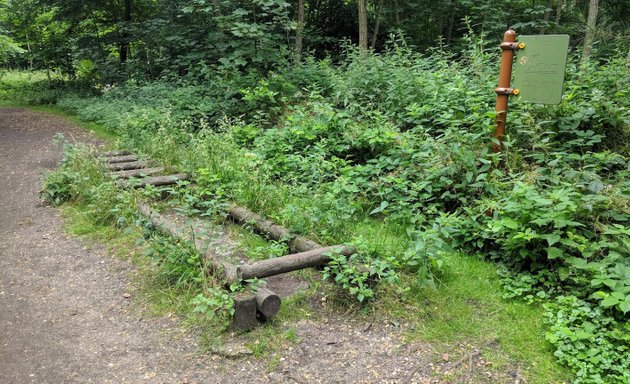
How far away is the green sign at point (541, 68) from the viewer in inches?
174

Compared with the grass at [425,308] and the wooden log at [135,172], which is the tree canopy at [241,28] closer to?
the wooden log at [135,172]

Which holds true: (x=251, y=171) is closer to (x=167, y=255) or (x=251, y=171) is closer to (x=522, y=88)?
(x=167, y=255)

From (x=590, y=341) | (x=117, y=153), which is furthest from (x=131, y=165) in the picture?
(x=590, y=341)

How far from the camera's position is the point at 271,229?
5027mm

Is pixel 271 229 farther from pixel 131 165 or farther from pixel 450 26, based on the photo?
pixel 450 26

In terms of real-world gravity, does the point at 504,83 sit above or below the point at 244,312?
above

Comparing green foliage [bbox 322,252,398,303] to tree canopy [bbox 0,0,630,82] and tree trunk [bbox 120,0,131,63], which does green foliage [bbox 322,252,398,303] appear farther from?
tree trunk [bbox 120,0,131,63]

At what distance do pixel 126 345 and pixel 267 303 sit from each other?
1.11 m

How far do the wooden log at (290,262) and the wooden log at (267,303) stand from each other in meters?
0.23

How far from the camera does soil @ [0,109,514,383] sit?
318 centimetres

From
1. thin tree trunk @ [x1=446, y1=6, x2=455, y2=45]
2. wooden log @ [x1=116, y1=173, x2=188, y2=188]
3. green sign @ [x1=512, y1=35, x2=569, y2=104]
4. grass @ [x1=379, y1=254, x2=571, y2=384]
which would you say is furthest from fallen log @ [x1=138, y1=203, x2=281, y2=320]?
thin tree trunk @ [x1=446, y1=6, x2=455, y2=45]

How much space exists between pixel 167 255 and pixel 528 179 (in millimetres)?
3592

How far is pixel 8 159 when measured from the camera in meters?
9.42

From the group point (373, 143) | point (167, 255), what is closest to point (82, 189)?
point (167, 255)
